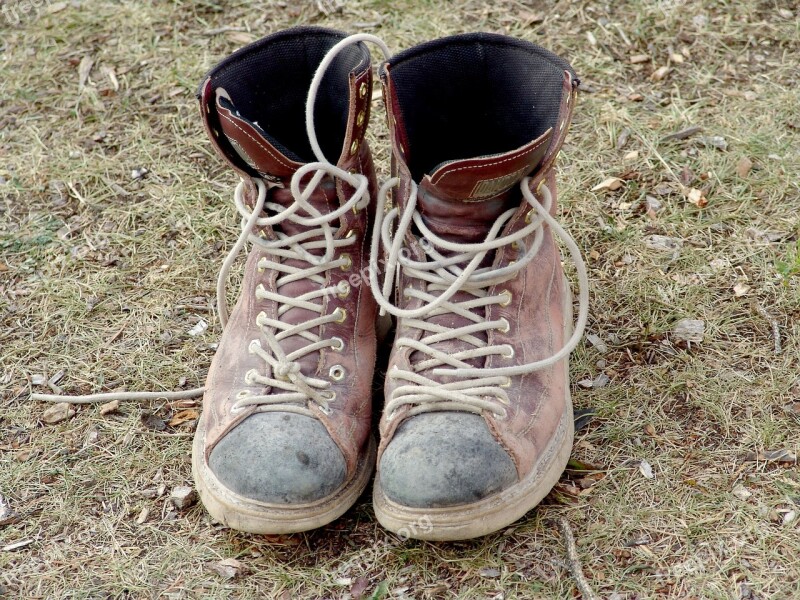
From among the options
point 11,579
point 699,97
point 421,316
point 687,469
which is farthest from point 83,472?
point 699,97

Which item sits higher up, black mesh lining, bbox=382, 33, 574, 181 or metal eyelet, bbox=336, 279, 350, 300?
black mesh lining, bbox=382, 33, 574, 181

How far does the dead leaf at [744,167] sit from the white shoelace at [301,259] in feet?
4.49

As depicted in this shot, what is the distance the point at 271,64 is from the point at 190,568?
118 cm

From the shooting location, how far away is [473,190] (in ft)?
6.10

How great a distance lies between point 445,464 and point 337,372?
0.38 m

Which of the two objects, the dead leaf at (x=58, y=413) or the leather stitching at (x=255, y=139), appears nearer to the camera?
the leather stitching at (x=255, y=139)

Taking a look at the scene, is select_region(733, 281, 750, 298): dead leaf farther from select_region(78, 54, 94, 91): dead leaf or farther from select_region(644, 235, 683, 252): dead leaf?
select_region(78, 54, 94, 91): dead leaf

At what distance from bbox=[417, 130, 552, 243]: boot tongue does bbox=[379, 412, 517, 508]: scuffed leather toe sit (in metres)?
0.42

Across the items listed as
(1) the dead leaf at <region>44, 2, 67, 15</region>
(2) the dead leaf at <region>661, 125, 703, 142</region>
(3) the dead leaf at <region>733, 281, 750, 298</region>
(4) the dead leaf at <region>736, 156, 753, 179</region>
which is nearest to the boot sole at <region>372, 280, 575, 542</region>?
(3) the dead leaf at <region>733, 281, 750, 298</region>

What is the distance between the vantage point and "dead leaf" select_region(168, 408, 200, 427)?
230cm

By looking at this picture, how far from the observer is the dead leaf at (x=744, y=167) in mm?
2869

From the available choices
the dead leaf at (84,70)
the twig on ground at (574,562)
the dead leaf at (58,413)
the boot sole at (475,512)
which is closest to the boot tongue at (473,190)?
the boot sole at (475,512)

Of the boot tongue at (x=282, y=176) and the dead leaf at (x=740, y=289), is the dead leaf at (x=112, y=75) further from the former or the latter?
the dead leaf at (x=740, y=289)

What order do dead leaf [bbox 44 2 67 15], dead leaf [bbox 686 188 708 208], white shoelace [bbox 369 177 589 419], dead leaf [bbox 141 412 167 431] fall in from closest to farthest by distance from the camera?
white shoelace [bbox 369 177 589 419] < dead leaf [bbox 141 412 167 431] < dead leaf [bbox 686 188 708 208] < dead leaf [bbox 44 2 67 15]
